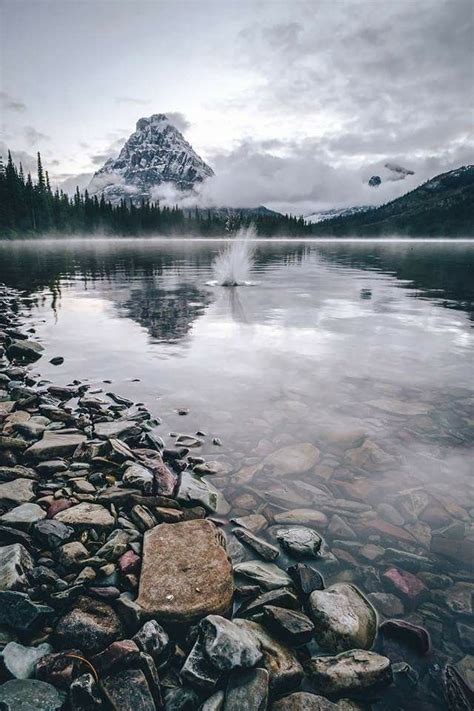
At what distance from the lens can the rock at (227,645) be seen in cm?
311

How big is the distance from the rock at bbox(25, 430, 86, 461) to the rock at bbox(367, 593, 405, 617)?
14.6ft

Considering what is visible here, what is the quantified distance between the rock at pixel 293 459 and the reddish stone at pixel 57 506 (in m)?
2.84

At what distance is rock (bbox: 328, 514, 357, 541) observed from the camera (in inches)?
193

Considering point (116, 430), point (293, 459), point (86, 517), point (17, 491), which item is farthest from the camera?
point (116, 430)

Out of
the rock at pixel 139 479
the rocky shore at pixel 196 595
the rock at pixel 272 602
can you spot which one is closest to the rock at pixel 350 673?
the rocky shore at pixel 196 595

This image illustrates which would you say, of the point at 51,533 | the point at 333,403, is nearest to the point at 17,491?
the point at 51,533

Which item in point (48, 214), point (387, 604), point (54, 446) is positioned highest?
point (48, 214)

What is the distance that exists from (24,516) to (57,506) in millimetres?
400

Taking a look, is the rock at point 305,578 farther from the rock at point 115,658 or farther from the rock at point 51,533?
the rock at point 51,533

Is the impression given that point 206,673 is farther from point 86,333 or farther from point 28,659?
point 86,333

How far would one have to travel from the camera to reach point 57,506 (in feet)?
15.8

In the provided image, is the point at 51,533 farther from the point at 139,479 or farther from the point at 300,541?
the point at 300,541

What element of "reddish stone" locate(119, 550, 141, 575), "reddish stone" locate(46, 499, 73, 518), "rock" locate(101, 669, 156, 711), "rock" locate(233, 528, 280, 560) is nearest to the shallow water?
"rock" locate(233, 528, 280, 560)

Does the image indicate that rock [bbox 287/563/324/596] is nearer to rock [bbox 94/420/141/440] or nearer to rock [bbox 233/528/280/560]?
rock [bbox 233/528/280/560]
